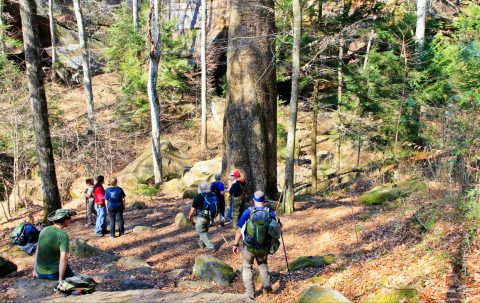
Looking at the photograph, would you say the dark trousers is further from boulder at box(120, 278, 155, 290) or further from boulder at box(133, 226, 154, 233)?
boulder at box(120, 278, 155, 290)

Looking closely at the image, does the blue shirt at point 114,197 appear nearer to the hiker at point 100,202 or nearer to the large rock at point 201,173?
the hiker at point 100,202

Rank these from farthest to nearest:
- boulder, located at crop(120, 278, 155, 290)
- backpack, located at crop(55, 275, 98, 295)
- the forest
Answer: boulder, located at crop(120, 278, 155, 290) → the forest → backpack, located at crop(55, 275, 98, 295)

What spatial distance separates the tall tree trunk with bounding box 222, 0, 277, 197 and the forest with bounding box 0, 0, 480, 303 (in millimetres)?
41

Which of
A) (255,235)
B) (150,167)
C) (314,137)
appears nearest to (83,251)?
(255,235)

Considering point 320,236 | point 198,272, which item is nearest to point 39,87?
point 198,272

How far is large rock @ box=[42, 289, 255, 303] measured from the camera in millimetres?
4883

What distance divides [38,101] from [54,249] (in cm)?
755

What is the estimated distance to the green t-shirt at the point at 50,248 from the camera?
536 cm

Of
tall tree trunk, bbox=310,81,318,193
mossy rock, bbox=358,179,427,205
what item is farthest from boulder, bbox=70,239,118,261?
tall tree trunk, bbox=310,81,318,193

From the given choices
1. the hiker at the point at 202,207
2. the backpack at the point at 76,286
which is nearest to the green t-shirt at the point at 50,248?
the backpack at the point at 76,286

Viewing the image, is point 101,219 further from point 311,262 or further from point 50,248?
point 311,262

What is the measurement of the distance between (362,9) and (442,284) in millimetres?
12561

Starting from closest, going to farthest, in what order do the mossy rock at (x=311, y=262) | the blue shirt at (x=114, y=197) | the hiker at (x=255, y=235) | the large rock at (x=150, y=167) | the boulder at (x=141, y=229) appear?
the hiker at (x=255, y=235), the mossy rock at (x=311, y=262), the blue shirt at (x=114, y=197), the boulder at (x=141, y=229), the large rock at (x=150, y=167)

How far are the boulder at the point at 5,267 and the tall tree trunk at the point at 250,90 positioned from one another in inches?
240
